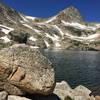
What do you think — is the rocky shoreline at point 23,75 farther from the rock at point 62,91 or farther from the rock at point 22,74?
→ the rock at point 62,91

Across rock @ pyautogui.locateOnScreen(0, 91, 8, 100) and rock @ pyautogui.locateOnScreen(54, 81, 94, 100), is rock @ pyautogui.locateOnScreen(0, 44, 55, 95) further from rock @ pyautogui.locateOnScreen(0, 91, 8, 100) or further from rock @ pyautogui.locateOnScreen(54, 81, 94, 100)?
rock @ pyautogui.locateOnScreen(54, 81, 94, 100)

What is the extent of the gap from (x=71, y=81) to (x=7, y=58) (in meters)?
33.3

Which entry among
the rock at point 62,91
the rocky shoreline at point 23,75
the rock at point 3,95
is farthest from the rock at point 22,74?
the rock at point 62,91

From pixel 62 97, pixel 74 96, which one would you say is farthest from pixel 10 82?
pixel 74 96

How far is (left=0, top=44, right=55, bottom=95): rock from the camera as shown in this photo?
29031mm

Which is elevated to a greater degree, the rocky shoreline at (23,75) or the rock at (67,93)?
the rocky shoreline at (23,75)

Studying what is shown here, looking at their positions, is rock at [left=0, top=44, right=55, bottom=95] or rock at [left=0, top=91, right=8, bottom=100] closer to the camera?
rock at [left=0, top=91, right=8, bottom=100]

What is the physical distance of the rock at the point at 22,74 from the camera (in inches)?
1143

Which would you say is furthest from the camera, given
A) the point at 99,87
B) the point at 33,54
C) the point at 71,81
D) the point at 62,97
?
the point at 71,81

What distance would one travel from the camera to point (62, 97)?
1421 inches

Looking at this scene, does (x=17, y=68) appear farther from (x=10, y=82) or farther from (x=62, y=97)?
(x=62, y=97)

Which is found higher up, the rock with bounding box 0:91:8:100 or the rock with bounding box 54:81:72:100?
the rock with bounding box 0:91:8:100

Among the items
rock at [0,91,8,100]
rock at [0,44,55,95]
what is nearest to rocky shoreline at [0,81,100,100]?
rock at [0,91,8,100]

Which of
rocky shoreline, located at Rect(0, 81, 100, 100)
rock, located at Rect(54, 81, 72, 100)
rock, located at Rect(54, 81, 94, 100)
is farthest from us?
rock, located at Rect(54, 81, 72, 100)
